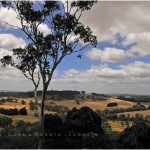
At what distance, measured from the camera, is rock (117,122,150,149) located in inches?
1767

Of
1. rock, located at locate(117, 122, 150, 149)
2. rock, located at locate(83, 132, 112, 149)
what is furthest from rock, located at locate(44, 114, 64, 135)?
rock, located at locate(117, 122, 150, 149)

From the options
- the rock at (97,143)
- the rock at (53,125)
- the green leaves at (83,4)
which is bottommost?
the rock at (97,143)

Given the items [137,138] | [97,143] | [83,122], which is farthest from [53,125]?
[137,138]

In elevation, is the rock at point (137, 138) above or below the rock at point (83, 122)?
below

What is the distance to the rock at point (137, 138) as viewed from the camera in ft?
147

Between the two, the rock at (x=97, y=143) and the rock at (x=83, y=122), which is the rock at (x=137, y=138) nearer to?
the rock at (x=97, y=143)

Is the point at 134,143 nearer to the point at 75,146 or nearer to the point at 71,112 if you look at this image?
the point at 75,146

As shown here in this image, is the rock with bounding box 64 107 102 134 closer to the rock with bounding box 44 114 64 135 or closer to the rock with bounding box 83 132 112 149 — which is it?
the rock with bounding box 44 114 64 135

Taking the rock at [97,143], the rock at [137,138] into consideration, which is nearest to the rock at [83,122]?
the rock at [97,143]

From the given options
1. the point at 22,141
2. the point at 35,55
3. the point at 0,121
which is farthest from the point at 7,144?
the point at 0,121

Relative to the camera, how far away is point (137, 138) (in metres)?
45.4

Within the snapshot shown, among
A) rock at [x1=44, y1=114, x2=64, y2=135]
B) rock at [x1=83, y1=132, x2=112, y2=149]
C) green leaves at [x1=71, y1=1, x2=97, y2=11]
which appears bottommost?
rock at [x1=83, y1=132, x2=112, y2=149]

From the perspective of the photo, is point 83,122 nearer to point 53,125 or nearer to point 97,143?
point 53,125

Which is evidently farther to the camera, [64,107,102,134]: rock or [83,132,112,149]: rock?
[64,107,102,134]: rock
